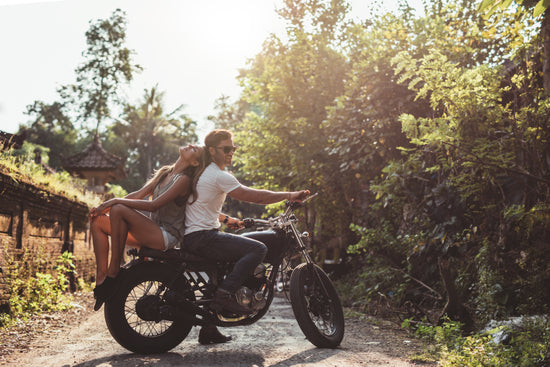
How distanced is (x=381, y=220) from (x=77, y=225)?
22.6 ft

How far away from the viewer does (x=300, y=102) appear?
51.1 feet

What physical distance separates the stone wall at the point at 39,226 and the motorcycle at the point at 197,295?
10.8ft

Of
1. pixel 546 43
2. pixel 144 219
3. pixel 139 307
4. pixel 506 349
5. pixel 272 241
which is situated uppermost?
pixel 546 43

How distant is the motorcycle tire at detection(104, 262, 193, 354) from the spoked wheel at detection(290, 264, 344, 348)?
1137 millimetres

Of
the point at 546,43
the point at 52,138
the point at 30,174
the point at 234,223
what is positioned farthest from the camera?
the point at 52,138

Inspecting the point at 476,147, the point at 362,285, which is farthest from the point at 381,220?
the point at 476,147

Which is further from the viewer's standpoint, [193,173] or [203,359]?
[193,173]

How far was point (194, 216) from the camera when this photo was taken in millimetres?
4895

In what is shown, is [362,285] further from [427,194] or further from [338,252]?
[338,252]

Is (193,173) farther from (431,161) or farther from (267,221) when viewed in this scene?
(431,161)

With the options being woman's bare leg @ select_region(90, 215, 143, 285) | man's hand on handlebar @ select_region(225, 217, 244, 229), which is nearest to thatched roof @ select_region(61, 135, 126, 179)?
man's hand on handlebar @ select_region(225, 217, 244, 229)

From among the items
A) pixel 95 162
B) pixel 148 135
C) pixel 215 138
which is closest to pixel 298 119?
pixel 215 138

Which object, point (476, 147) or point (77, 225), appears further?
point (77, 225)

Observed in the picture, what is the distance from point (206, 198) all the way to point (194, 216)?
206 millimetres
